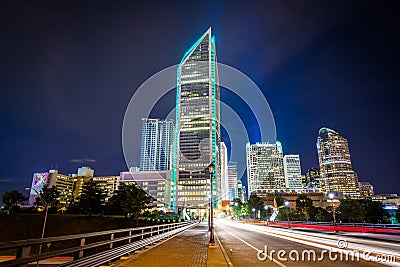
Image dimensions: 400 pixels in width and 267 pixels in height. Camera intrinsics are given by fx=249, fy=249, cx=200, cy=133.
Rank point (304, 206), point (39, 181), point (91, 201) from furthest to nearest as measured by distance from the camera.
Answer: point (39, 181)
point (304, 206)
point (91, 201)

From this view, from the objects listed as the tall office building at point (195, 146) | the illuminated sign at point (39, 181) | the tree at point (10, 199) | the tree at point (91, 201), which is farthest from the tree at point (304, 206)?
the illuminated sign at point (39, 181)

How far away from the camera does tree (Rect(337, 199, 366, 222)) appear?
6094cm

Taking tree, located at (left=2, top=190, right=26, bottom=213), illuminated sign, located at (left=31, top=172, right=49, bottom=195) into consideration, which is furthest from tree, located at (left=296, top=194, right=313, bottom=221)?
illuminated sign, located at (left=31, top=172, right=49, bottom=195)

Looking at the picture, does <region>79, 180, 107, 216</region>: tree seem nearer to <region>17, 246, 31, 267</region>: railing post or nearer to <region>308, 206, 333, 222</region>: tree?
<region>308, 206, 333, 222</region>: tree

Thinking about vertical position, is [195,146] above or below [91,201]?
above

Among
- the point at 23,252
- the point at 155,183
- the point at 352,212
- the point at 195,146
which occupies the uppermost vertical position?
the point at 195,146

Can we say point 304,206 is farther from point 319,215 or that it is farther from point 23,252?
point 23,252

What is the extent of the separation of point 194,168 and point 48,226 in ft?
365

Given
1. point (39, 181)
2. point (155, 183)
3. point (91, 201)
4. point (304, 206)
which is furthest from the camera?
point (39, 181)

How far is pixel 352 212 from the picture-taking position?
203ft

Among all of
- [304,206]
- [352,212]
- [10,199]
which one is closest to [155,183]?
[10,199]

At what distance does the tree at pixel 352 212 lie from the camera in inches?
2399

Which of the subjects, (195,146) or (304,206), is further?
(195,146)

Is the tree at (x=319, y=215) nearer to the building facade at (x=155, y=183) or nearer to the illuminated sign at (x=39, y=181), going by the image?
the building facade at (x=155, y=183)
